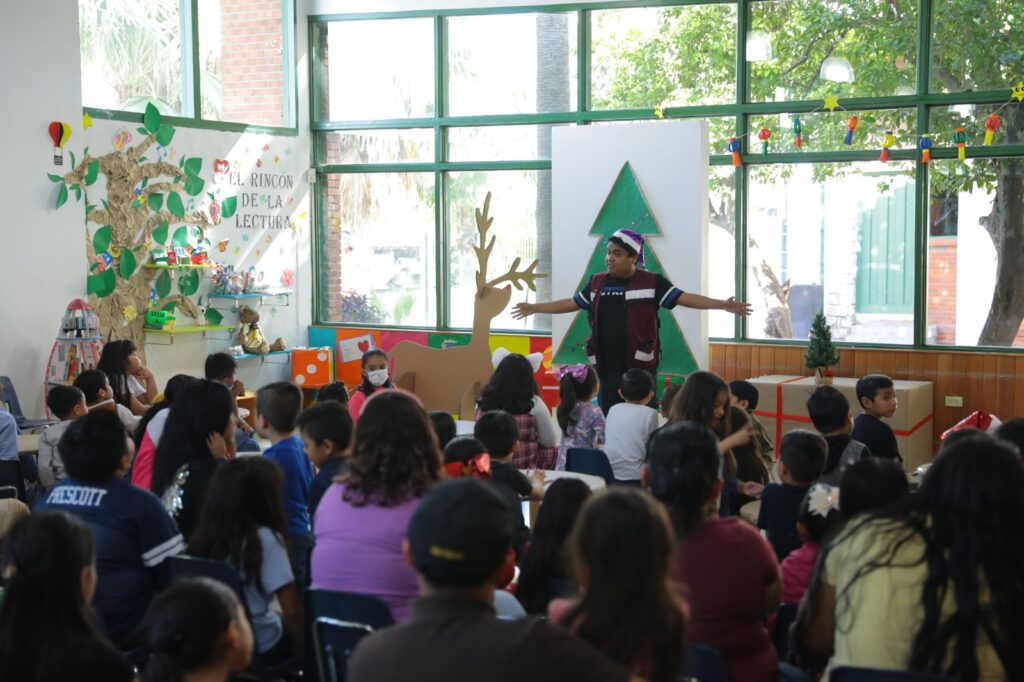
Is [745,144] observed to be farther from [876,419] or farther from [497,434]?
[497,434]

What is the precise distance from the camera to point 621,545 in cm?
192

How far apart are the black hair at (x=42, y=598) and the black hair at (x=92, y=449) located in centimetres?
65

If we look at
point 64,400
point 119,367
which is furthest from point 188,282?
point 64,400

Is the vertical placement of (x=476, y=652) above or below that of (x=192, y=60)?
below

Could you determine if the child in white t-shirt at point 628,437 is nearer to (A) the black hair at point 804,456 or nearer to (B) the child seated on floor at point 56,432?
(A) the black hair at point 804,456

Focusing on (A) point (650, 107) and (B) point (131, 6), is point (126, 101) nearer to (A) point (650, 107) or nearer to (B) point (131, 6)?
(B) point (131, 6)

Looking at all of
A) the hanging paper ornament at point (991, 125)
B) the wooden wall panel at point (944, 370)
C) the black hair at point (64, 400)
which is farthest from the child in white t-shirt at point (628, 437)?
the hanging paper ornament at point (991, 125)

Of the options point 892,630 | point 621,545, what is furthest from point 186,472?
point 892,630

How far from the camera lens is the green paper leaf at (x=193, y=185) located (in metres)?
9.04

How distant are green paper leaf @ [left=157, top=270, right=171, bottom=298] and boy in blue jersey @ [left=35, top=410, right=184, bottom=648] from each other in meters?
6.07

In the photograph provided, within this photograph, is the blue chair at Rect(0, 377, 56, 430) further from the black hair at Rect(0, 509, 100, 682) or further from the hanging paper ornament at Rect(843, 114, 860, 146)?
the hanging paper ornament at Rect(843, 114, 860, 146)

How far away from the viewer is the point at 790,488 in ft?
12.2

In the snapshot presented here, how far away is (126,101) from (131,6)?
78 cm

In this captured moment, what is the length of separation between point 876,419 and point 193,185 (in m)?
6.30
